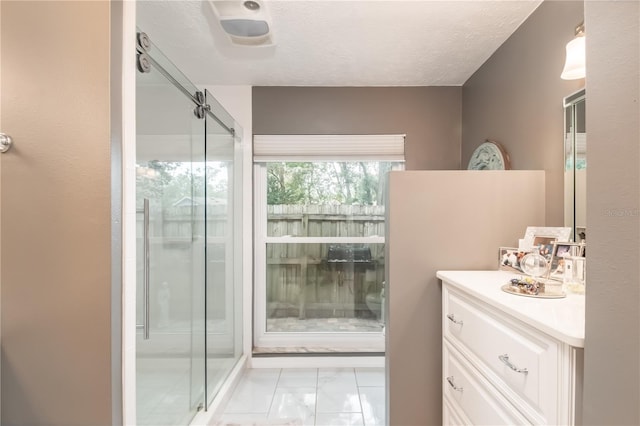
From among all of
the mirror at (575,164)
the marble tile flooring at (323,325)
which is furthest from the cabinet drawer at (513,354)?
the marble tile flooring at (323,325)

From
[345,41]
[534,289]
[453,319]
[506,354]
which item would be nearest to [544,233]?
[534,289]

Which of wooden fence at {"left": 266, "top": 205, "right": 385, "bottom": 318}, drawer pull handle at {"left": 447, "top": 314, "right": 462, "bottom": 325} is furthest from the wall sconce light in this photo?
wooden fence at {"left": 266, "top": 205, "right": 385, "bottom": 318}

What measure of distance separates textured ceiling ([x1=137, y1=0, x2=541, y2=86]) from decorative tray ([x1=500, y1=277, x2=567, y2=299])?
139 centimetres

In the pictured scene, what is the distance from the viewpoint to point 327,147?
2.57 meters

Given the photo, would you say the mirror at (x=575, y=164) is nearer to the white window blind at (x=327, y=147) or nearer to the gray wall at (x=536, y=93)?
the gray wall at (x=536, y=93)

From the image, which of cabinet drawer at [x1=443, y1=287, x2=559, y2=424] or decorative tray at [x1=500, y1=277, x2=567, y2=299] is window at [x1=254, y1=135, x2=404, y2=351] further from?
decorative tray at [x1=500, y1=277, x2=567, y2=299]

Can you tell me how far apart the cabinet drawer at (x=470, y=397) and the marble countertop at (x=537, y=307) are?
31cm

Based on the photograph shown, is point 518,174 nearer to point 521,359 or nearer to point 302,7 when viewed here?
point 521,359

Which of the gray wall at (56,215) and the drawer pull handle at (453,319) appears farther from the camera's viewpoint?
the drawer pull handle at (453,319)

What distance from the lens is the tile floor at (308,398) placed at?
1.88 m

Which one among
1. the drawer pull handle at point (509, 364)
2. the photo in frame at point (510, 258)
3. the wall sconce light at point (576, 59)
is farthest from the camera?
the photo in frame at point (510, 258)

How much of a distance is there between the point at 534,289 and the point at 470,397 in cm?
51

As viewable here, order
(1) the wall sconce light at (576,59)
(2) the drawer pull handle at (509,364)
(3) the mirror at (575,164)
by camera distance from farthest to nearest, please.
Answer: (3) the mirror at (575,164)
(1) the wall sconce light at (576,59)
(2) the drawer pull handle at (509,364)

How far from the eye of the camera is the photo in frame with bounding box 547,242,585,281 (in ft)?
4.00
